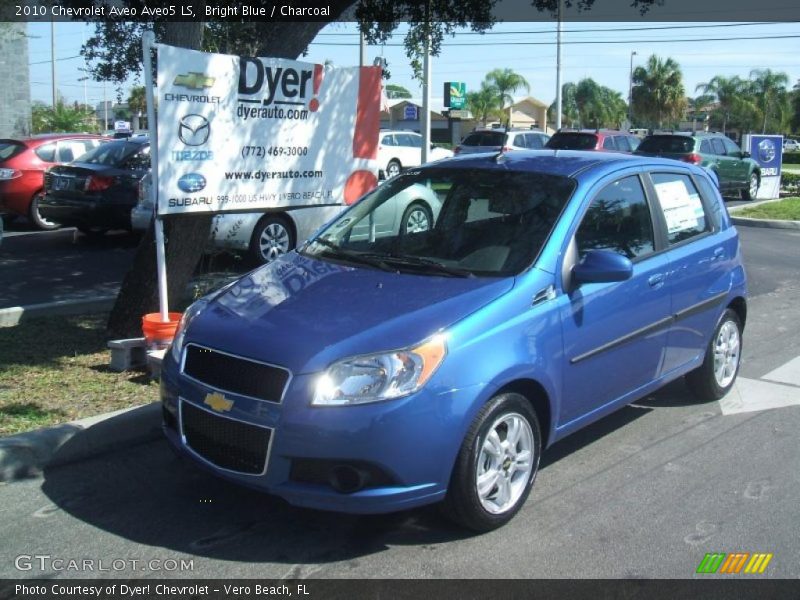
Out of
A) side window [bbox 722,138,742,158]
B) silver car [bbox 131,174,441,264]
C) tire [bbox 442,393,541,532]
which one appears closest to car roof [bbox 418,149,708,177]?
tire [bbox 442,393,541,532]

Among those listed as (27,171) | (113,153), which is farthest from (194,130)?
(27,171)

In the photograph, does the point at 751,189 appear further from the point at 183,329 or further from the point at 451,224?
the point at 183,329

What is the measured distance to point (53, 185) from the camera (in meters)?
12.7

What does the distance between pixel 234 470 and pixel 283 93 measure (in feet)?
12.1

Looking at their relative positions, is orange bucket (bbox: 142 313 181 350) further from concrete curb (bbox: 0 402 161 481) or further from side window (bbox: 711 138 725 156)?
side window (bbox: 711 138 725 156)

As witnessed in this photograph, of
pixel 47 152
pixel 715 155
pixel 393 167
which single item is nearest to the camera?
pixel 47 152

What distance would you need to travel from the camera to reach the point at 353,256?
478 cm

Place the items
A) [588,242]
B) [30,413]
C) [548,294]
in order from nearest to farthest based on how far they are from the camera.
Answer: [548,294] → [588,242] → [30,413]

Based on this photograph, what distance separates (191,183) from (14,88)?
2436cm

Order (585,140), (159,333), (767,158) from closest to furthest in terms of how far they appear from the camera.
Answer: (159,333) < (585,140) < (767,158)

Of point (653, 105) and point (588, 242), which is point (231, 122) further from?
point (653, 105)

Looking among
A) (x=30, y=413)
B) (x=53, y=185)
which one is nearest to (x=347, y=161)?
(x=30, y=413)

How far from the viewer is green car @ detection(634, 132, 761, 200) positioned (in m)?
19.7

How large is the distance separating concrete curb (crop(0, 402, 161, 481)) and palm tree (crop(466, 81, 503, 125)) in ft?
199
